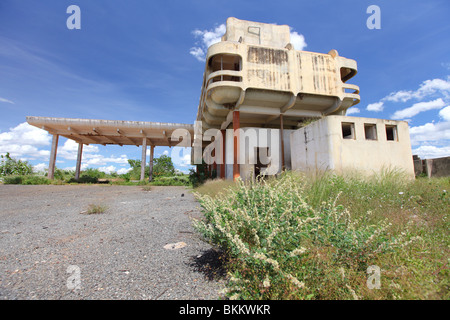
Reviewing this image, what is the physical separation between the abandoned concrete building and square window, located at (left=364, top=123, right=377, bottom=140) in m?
0.04

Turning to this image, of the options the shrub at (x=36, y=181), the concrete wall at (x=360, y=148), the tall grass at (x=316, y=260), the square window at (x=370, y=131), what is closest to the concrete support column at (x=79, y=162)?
the shrub at (x=36, y=181)

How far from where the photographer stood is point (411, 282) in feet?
5.72

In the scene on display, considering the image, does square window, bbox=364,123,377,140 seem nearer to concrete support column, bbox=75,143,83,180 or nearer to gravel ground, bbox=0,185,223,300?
gravel ground, bbox=0,185,223,300

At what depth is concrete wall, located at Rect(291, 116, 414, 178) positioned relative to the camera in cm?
827

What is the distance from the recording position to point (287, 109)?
13.2 meters

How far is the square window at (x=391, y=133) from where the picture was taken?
889 cm

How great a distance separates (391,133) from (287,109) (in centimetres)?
575

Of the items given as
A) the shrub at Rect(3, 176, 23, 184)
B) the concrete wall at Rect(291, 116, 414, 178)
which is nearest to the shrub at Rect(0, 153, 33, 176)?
the shrub at Rect(3, 176, 23, 184)

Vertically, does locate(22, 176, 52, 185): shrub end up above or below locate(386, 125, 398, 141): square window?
below
